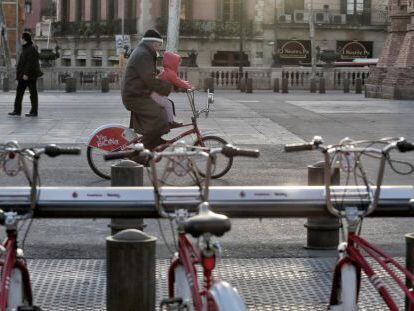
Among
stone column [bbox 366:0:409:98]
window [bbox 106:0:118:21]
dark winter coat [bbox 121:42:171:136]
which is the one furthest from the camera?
window [bbox 106:0:118:21]

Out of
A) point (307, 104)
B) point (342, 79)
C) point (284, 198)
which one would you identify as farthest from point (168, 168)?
point (342, 79)

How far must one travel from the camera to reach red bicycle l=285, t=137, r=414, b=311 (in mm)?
5637

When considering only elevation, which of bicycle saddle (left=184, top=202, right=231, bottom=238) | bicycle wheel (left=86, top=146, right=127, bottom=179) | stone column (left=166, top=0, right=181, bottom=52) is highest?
stone column (left=166, top=0, right=181, bottom=52)

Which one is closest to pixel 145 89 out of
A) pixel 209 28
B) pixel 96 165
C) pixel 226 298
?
pixel 96 165

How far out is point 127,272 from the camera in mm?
6324

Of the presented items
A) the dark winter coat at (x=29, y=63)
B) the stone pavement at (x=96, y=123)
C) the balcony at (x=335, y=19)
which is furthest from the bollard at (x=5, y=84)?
the dark winter coat at (x=29, y=63)

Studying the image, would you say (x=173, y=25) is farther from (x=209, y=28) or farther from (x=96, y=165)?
(x=96, y=165)

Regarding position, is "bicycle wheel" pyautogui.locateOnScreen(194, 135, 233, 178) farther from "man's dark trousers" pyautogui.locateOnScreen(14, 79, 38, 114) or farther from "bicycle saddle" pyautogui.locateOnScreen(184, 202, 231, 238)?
"man's dark trousers" pyautogui.locateOnScreen(14, 79, 38, 114)

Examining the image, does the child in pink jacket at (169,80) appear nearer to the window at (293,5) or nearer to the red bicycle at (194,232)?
the red bicycle at (194,232)

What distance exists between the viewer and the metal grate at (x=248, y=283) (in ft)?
24.5

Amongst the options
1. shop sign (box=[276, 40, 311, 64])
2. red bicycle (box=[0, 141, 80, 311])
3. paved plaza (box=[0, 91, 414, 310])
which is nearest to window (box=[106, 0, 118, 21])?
shop sign (box=[276, 40, 311, 64])

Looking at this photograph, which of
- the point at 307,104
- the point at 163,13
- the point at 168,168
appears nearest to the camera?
the point at 168,168

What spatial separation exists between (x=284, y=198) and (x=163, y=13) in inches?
2456

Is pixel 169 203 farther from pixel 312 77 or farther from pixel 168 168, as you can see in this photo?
pixel 312 77
